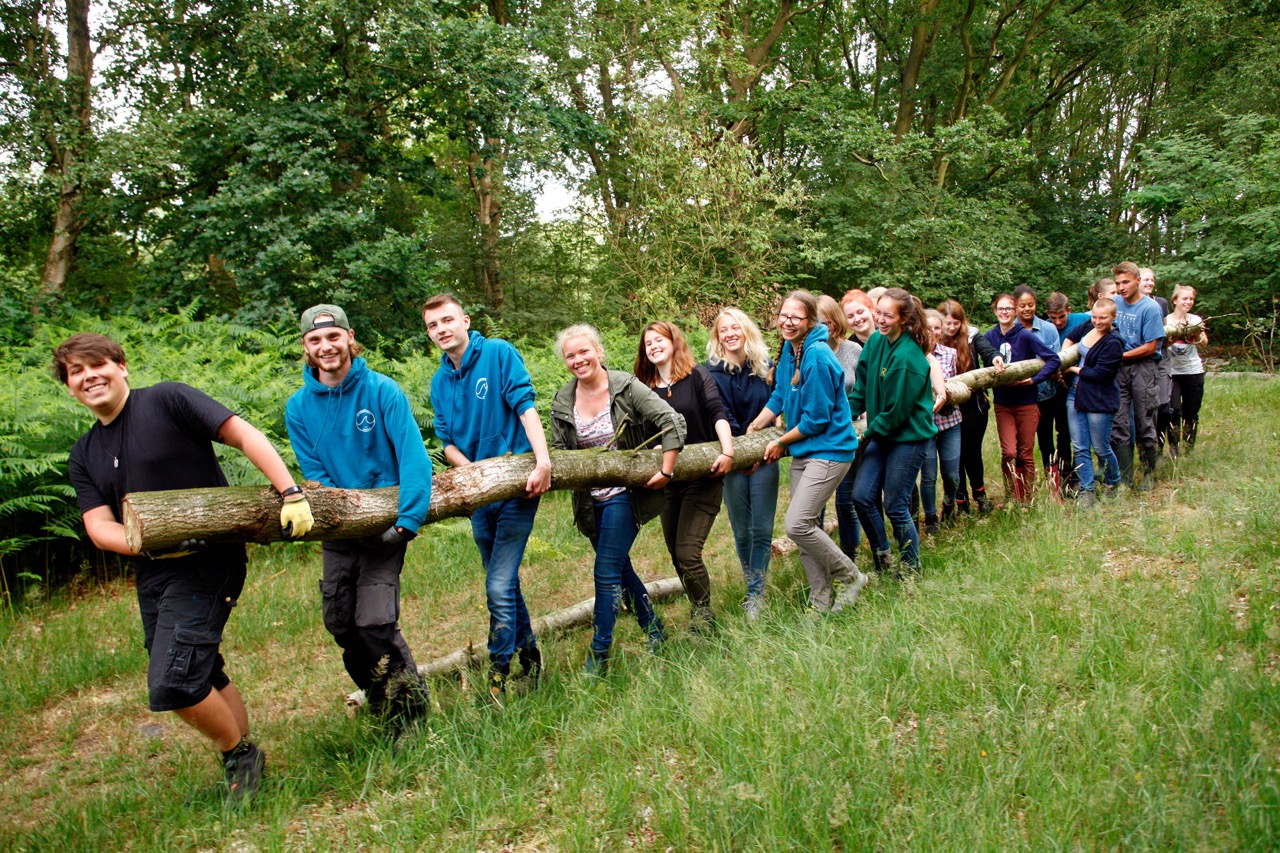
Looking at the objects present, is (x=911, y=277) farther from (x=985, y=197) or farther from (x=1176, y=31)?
(x=1176, y=31)

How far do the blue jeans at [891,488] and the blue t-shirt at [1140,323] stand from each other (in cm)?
336

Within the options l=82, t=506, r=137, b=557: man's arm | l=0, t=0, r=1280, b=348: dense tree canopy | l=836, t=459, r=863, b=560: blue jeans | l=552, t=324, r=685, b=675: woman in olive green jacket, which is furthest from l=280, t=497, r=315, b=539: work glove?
l=0, t=0, r=1280, b=348: dense tree canopy

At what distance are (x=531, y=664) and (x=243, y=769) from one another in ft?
5.02

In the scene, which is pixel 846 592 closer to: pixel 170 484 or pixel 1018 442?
pixel 1018 442

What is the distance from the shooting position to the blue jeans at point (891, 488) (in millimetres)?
5395

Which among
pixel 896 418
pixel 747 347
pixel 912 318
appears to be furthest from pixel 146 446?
pixel 912 318

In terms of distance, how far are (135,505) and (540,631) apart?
309 cm

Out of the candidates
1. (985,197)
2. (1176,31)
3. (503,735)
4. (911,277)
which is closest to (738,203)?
(911,277)

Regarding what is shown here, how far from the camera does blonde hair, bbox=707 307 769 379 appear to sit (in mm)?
5730

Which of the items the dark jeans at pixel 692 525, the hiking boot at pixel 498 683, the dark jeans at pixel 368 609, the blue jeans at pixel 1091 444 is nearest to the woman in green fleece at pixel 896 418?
the dark jeans at pixel 692 525

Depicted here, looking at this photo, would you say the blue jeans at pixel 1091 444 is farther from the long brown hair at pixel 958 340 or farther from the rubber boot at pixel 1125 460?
the long brown hair at pixel 958 340

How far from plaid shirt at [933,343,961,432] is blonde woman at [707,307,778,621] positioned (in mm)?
1792

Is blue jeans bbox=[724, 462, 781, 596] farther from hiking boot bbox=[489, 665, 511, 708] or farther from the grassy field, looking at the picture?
hiking boot bbox=[489, 665, 511, 708]

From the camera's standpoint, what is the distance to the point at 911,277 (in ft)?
67.9
